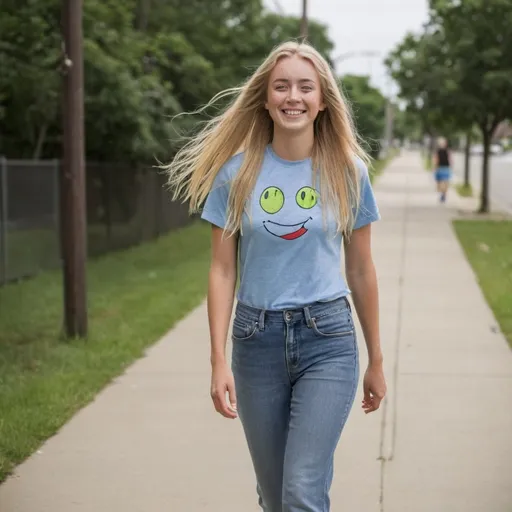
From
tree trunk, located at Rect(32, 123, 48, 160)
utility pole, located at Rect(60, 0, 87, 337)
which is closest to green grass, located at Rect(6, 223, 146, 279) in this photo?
tree trunk, located at Rect(32, 123, 48, 160)

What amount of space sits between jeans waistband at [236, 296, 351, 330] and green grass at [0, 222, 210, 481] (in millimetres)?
2295

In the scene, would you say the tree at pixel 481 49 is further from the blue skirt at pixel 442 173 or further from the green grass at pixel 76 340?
the green grass at pixel 76 340

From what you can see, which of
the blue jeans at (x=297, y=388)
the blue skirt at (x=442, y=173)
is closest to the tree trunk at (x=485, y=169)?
the blue skirt at (x=442, y=173)

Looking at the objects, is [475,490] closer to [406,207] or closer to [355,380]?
[355,380]

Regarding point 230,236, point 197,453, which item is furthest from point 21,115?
point 230,236

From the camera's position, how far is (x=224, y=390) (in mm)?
3209

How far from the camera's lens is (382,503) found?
462 centimetres

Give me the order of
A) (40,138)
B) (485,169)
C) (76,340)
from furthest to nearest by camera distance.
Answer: (485,169) < (40,138) < (76,340)

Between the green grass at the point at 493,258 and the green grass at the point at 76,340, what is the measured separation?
2.97m

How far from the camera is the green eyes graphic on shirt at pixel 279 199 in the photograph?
317 cm

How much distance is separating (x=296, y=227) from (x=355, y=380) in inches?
20.6

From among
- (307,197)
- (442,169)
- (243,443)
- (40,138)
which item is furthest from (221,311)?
(442,169)

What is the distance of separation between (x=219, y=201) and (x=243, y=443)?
8.49 ft

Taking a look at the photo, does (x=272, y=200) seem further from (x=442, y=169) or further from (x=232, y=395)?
(x=442, y=169)
